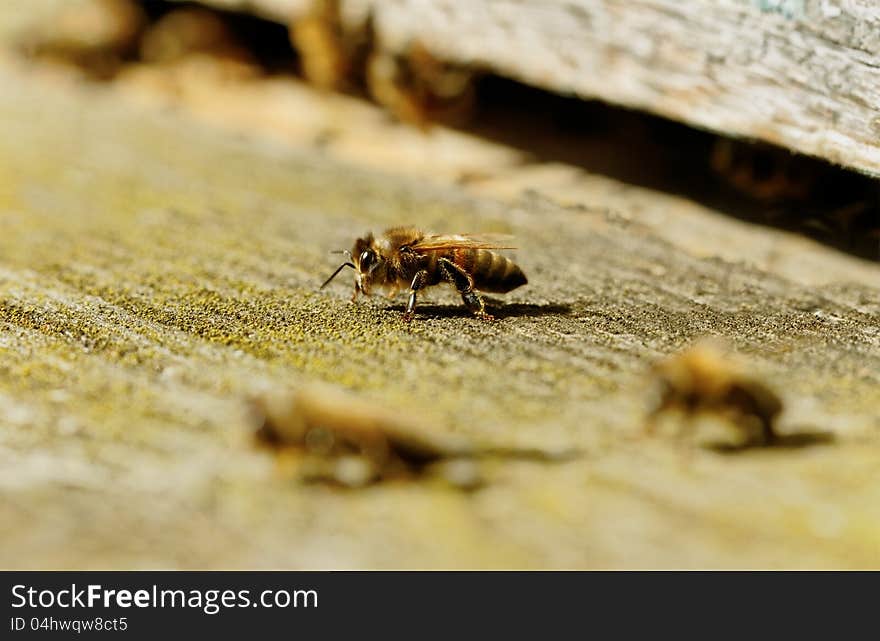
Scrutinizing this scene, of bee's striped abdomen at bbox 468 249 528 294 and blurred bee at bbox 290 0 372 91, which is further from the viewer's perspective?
blurred bee at bbox 290 0 372 91

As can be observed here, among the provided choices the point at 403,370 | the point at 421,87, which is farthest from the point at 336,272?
the point at 421,87

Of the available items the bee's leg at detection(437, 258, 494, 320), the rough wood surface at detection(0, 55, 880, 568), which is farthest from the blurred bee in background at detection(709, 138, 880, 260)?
the bee's leg at detection(437, 258, 494, 320)

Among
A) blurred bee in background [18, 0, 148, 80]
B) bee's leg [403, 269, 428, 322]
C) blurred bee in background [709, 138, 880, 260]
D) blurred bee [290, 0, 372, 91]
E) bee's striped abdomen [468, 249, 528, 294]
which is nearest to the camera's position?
bee's leg [403, 269, 428, 322]

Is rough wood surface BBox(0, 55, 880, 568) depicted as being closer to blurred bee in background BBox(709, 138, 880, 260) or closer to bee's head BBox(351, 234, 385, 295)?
bee's head BBox(351, 234, 385, 295)

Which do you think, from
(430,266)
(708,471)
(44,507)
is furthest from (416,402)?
(430,266)

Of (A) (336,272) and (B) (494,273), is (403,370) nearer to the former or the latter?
(B) (494,273)

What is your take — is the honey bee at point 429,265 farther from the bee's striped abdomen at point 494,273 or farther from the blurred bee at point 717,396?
the blurred bee at point 717,396

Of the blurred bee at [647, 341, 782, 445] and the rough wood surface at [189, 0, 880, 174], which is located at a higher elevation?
the rough wood surface at [189, 0, 880, 174]

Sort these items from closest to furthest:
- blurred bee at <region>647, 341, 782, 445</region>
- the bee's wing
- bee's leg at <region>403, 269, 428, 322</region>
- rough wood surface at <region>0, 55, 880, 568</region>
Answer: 1. rough wood surface at <region>0, 55, 880, 568</region>
2. blurred bee at <region>647, 341, 782, 445</region>
3. bee's leg at <region>403, 269, 428, 322</region>
4. the bee's wing

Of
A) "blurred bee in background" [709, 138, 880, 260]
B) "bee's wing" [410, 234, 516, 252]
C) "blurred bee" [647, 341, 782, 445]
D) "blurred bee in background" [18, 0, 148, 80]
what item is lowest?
"blurred bee" [647, 341, 782, 445]
